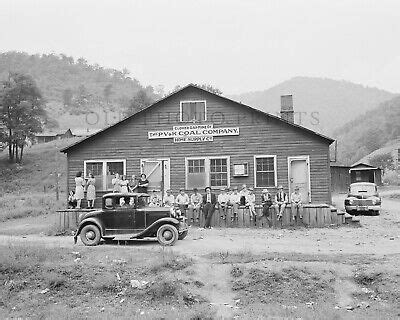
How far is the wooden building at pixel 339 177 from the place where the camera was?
56022 millimetres

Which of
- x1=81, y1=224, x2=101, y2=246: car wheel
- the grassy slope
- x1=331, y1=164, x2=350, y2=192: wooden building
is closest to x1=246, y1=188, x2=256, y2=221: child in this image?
x1=81, y1=224, x2=101, y2=246: car wheel

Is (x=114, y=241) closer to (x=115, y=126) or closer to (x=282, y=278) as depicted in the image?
(x=282, y=278)

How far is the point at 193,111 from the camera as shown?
25.1m

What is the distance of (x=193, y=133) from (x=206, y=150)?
1.05 metres

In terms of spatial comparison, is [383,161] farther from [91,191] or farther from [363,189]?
[91,191]

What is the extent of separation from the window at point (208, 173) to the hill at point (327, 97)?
402ft

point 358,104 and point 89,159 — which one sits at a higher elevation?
point 358,104

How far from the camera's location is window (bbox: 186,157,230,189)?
2447cm

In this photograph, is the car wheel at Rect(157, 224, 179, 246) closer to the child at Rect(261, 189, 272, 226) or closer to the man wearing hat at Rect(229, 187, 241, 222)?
the man wearing hat at Rect(229, 187, 241, 222)

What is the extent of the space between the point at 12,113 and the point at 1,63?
393ft

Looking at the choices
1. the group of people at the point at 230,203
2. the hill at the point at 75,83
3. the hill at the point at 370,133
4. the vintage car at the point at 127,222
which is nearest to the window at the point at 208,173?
the group of people at the point at 230,203

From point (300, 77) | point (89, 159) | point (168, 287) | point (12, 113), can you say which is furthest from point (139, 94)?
point (300, 77)

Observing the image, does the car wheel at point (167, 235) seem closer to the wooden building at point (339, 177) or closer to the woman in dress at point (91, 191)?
the woman in dress at point (91, 191)

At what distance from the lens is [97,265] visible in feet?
43.0
